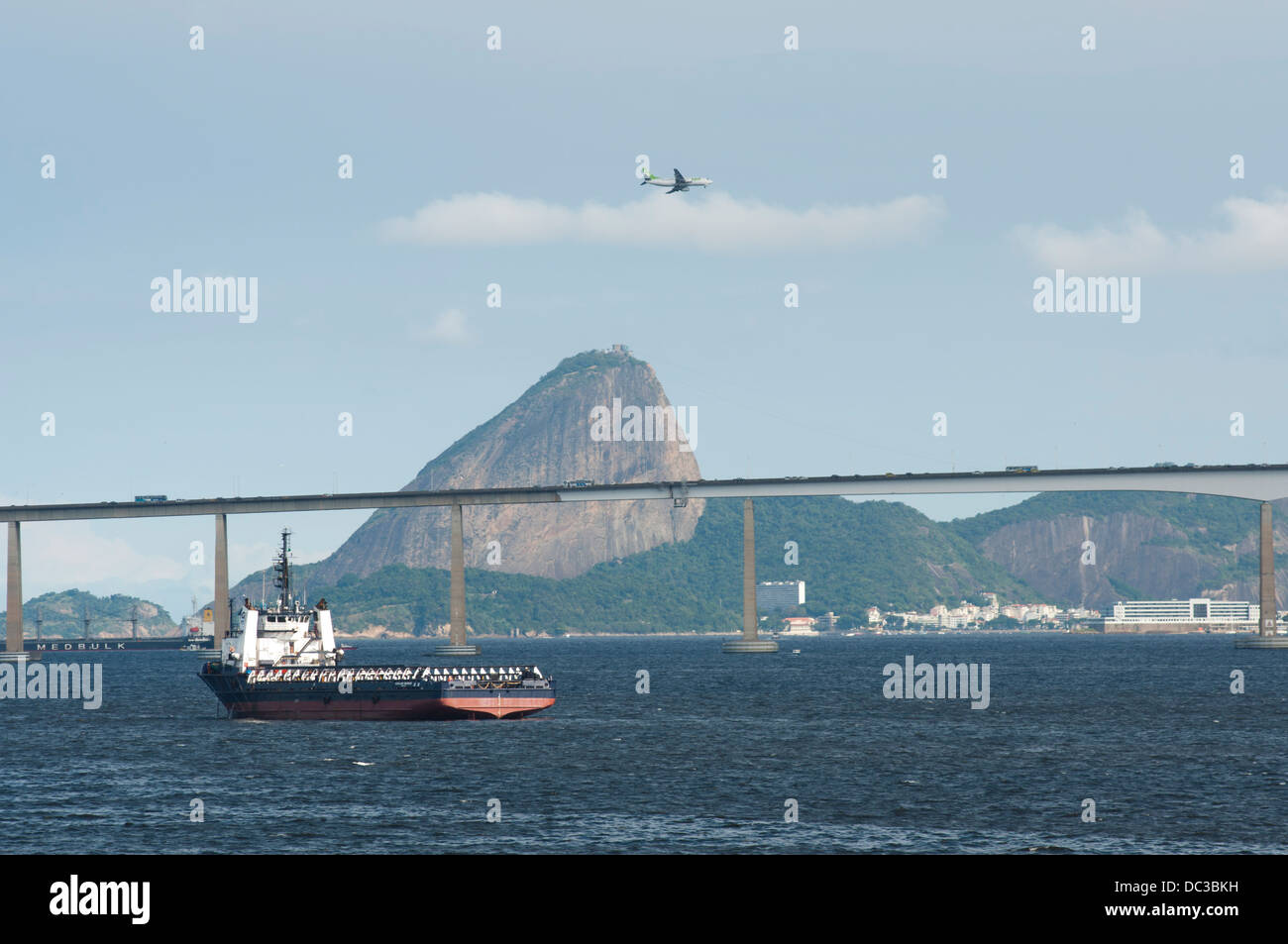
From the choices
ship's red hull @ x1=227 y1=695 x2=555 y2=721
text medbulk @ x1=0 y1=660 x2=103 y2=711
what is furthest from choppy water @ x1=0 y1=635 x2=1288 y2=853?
text medbulk @ x1=0 y1=660 x2=103 y2=711

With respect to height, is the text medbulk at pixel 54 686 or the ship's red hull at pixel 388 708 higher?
the ship's red hull at pixel 388 708

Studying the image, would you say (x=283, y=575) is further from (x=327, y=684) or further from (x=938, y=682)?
(x=938, y=682)
